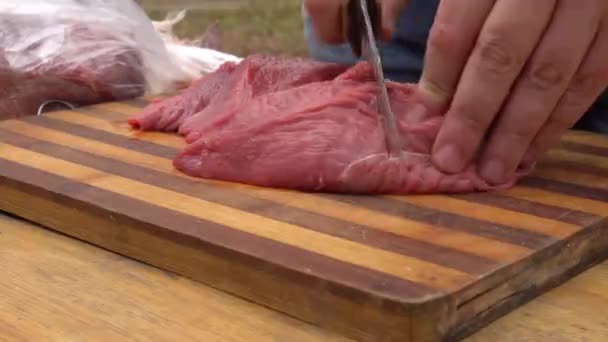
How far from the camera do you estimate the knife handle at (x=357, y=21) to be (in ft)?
4.76

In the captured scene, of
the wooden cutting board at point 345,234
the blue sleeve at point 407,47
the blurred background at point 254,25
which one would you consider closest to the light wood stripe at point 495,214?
the wooden cutting board at point 345,234

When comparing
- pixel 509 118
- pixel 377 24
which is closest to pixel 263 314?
pixel 509 118

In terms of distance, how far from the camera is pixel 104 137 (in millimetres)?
1633

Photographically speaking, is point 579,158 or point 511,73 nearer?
point 511,73

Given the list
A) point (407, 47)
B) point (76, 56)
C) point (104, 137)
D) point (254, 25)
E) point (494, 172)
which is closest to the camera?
point (494, 172)

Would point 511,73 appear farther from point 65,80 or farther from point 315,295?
point 65,80

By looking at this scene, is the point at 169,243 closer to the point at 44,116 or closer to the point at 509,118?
the point at 509,118

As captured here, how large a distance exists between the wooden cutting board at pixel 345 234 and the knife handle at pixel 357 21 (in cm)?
34

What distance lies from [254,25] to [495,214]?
1.87 meters

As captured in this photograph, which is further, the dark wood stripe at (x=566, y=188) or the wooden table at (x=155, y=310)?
the dark wood stripe at (x=566, y=188)

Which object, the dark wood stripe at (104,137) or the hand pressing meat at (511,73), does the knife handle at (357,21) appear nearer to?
the hand pressing meat at (511,73)

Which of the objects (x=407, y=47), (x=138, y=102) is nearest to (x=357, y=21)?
(x=407, y=47)

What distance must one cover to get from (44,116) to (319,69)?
1.86 ft

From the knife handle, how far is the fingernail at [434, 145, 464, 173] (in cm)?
25
